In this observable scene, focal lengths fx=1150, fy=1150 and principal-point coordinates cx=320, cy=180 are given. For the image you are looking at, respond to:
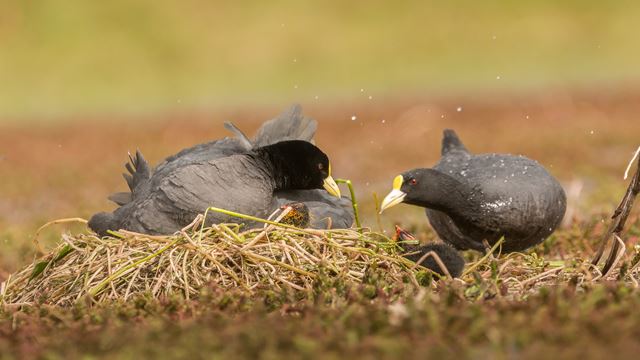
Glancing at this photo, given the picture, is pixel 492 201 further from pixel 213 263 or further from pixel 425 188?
pixel 213 263

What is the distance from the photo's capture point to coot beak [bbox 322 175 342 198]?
6754 millimetres

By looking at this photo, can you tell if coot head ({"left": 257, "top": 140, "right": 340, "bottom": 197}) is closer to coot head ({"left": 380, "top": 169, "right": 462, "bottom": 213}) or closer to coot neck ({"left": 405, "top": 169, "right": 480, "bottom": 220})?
coot head ({"left": 380, "top": 169, "right": 462, "bottom": 213})

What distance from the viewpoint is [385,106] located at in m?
26.3

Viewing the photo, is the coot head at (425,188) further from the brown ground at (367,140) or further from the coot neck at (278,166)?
the brown ground at (367,140)

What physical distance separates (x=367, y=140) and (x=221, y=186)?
49.7ft

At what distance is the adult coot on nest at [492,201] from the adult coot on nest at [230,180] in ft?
1.63

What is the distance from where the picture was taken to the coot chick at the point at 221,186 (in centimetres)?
627

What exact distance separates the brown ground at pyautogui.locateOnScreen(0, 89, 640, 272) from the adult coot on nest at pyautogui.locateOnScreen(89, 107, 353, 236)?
2.49m

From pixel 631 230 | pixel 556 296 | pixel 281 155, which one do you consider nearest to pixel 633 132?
pixel 631 230

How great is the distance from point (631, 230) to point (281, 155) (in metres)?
2.45

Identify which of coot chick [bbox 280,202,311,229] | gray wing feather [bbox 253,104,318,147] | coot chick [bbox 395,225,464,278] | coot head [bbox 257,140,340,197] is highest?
gray wing feather [bbox 253,104,318,147]

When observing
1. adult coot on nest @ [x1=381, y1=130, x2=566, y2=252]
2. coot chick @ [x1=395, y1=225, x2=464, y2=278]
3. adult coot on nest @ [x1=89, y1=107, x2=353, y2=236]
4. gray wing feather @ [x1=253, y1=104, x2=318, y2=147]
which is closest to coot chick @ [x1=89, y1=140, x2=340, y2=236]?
adult coot on nest @ [x1=89, y1=107, x2=353, y2=236]

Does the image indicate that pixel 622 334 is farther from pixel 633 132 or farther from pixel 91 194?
pixel 633 132

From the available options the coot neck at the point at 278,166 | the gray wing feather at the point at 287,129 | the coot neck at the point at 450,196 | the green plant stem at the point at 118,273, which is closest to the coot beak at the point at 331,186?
the coot neck at the point at 278,166
